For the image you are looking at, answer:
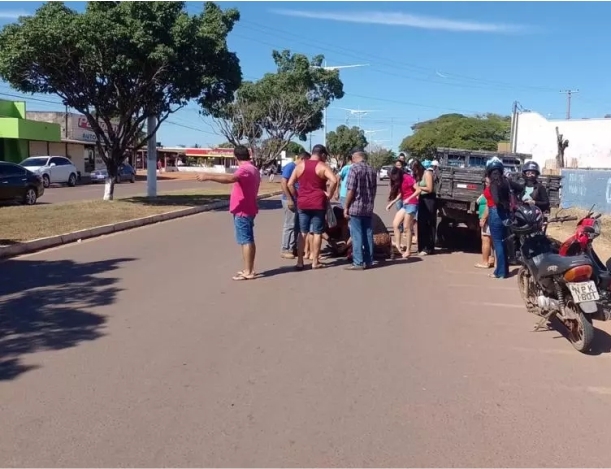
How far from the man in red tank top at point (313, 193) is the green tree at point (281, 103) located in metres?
33.8

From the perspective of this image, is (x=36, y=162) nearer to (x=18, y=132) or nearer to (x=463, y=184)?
(x=18, y=132)

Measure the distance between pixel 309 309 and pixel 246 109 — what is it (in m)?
Answer: 37.7

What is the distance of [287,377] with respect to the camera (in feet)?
17.2

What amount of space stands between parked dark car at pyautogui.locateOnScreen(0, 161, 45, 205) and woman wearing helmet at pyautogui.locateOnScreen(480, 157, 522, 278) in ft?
50.7

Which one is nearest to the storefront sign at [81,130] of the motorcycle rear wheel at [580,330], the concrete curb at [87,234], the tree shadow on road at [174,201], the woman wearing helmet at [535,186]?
the tree shadow on road at [174,201]

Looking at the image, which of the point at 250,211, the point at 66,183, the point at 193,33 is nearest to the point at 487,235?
the point at 250,211

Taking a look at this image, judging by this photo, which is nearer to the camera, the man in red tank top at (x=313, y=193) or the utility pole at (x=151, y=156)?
the man in red tank top at (x=313, y=193)

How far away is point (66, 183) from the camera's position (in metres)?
37.8

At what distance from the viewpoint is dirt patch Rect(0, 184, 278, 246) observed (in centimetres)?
1322

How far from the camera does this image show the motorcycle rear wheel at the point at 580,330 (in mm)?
5957

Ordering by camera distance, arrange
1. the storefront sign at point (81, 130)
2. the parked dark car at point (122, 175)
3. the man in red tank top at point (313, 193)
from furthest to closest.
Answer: the storefront sign at point (81, 130) → the parked dark car at point (122, 175) → the man in red tank top at point (313, 193)

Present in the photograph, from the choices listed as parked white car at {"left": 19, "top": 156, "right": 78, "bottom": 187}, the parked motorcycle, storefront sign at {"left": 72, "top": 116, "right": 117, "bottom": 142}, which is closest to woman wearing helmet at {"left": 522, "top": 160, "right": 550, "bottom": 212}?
the parked motorcycle

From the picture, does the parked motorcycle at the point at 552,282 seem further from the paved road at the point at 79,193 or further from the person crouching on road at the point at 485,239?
the paved road at the point at 79,193

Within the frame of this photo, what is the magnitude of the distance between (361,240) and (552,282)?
13.1 feet
